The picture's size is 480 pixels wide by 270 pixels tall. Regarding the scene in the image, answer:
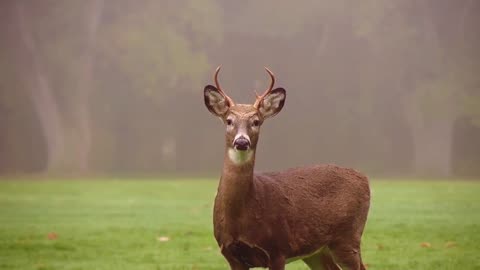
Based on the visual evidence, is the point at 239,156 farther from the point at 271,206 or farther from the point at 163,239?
the point at 163,239

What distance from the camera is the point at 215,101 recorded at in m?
8.90

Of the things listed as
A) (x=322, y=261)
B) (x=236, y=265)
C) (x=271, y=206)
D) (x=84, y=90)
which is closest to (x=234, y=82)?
(x=84, y=90)

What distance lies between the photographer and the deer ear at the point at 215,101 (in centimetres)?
883

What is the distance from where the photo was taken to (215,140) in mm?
52125

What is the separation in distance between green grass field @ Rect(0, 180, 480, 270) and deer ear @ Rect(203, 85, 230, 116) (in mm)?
4632

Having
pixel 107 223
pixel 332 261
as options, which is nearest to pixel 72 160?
pixel 107 223

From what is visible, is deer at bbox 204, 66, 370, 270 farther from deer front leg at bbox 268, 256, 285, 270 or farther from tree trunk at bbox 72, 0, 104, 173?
tree trunk at bbox 72, 0, 104, 173

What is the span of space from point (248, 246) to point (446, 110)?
38.8m

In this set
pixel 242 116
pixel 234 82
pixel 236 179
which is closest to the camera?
pixel 242 116

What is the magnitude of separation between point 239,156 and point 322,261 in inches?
72.3

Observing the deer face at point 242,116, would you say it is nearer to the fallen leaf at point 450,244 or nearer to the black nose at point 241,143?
the black nose at point 241,143

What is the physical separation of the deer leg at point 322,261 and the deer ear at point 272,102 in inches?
62.9

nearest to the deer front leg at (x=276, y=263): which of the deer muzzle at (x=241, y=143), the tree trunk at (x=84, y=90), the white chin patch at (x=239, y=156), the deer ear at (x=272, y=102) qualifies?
the white chin patch at (x=239, y=156)

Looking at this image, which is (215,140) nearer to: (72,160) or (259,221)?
(72,160)
